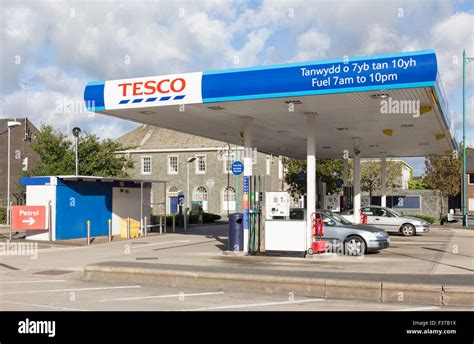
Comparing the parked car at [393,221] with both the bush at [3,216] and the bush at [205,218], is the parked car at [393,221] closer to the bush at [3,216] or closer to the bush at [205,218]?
the bush at [205,218]

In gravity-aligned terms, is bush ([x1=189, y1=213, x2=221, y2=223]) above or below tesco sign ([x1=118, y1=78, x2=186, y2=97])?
below

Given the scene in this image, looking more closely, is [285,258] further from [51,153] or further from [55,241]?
[51,153]

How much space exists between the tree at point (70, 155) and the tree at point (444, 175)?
80.1ft

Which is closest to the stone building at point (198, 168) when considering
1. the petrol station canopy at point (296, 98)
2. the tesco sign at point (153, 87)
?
the petrol station canopy at point (296, 98)

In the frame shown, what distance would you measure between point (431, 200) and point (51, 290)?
34437 mm

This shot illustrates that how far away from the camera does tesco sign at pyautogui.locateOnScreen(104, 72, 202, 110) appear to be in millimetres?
15500

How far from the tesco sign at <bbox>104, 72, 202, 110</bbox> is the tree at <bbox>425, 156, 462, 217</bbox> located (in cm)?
3304

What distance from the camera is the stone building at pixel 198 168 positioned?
173 ft

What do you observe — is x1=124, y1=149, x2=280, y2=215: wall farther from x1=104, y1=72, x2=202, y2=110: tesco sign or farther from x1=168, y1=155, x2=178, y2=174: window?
x1=104, y1=72, x2=202, y2=110: tesco sign

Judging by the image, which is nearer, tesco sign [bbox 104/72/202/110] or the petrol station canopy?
the petrol station canopy

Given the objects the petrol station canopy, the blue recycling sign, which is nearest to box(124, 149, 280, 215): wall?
the petrol station canopy

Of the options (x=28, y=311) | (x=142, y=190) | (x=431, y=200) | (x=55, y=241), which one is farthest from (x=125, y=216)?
(x=431, y=200)
